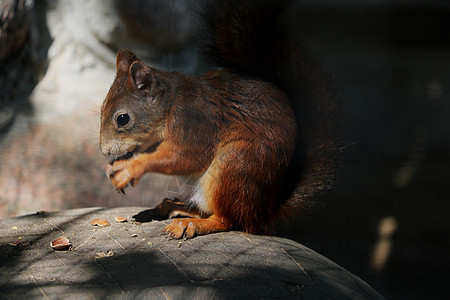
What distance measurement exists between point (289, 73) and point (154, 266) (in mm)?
650

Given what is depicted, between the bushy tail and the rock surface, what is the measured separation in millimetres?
205

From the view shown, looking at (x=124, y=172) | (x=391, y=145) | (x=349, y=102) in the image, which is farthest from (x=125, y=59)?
(x=391, y=145)

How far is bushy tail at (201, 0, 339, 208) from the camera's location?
1.15 m

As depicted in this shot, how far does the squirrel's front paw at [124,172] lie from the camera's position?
41.4 inches

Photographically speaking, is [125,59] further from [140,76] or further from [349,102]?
[349,102]

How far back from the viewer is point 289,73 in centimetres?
117

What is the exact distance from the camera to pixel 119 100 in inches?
42.4

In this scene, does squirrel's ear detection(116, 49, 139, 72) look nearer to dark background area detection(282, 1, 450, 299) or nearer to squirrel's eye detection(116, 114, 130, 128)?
squirrel's eye detection(116, 114, 130, 128)

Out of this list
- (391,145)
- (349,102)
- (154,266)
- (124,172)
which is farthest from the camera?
(391,145)

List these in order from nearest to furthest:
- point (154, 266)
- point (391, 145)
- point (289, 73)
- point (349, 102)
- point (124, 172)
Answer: point (154, 266), point (124, 172), point (289, 73), point (349, 102), point (391, 145)

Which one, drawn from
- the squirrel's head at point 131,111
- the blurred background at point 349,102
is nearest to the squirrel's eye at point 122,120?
the squirrel's head at point 131,111

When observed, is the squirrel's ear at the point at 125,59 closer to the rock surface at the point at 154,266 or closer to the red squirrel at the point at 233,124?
the red squirrel at the point at 233,124

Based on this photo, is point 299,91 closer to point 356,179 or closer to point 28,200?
point 356,179

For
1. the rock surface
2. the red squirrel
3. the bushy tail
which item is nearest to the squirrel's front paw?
the red squirrel
